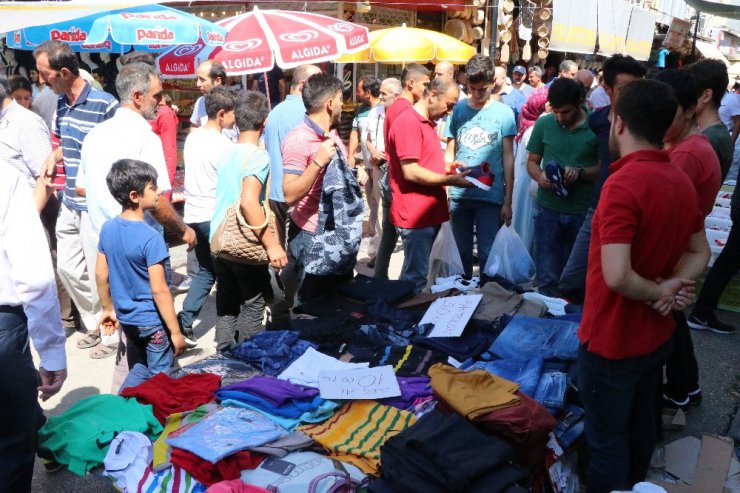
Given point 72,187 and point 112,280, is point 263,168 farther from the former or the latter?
point 72,187

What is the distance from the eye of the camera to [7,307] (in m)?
2.49

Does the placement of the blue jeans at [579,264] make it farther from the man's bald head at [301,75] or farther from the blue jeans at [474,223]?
the man's bald head at [301,75]

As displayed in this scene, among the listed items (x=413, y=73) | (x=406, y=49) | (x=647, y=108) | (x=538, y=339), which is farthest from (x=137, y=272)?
(x=406, y=49)

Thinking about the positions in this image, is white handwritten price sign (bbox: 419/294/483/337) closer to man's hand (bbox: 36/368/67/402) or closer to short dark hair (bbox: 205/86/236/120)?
man's hand (bbox: 36/368/67/402)

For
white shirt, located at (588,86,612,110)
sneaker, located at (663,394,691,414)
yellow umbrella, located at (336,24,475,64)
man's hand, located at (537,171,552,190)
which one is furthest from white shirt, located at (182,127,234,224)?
white shirt, located at (588,86,612,110)

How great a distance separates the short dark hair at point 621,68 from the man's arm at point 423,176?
42.5 inches

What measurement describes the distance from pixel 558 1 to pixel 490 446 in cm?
1409

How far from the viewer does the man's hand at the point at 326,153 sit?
360cm

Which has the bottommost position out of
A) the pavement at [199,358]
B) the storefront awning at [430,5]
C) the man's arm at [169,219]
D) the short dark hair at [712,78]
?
the pavement at [199,358]

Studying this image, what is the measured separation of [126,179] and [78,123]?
55.6 inches

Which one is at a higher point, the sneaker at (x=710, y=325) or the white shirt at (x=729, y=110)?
the white shirt at (x=729, y=110)

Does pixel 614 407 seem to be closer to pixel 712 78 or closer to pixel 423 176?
pixel 423 176

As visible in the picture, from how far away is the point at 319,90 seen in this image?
378 centimetres

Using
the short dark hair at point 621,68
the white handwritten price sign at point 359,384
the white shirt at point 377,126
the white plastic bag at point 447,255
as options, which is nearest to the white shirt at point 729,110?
the white shirt at point 377,126
